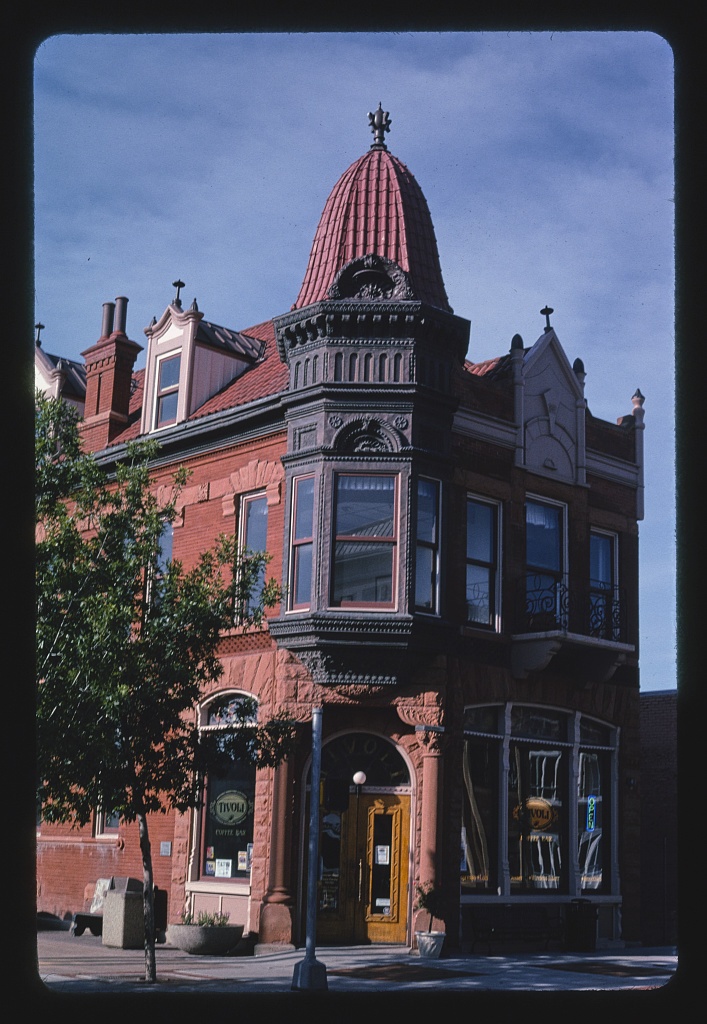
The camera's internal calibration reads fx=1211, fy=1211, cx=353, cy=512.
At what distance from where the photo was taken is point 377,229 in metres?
22.8

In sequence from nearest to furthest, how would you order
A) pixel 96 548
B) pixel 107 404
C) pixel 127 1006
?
pixel 127 1006, pixel 96 548, pixel 107 404

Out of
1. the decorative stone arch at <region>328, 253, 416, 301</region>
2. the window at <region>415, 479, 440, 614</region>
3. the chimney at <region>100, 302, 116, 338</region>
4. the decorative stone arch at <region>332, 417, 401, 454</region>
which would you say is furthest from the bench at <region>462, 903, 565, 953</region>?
the chimney at <region>100, 302, 116, 338</region>

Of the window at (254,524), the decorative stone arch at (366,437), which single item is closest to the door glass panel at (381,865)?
the window at (254,524)

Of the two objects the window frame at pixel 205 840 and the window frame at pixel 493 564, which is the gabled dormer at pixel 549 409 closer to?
the window frame at pixel 493 564

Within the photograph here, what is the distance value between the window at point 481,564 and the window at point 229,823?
463cm

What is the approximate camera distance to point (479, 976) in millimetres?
17172

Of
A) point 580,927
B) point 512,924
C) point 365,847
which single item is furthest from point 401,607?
point 580,927

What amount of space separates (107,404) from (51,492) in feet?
36.3

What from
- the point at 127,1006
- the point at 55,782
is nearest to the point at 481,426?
the point at 55,782

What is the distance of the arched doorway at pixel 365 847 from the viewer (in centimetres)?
2027

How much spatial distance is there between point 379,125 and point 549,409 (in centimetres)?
655

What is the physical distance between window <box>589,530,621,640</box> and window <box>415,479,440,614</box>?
→ 428cm

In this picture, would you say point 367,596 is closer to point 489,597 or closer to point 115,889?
point 489,597

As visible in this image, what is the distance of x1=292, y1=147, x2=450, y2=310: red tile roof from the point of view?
73.9ft
